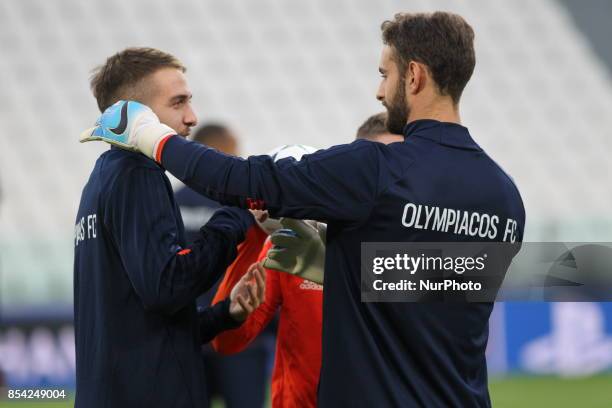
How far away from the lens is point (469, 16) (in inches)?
413

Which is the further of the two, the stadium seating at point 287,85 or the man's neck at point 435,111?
the stadium seating at point 287,85

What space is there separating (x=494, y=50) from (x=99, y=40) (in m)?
4.51

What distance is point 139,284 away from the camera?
211 centimetres

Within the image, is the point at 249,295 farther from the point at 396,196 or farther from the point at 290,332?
the point at 396,196

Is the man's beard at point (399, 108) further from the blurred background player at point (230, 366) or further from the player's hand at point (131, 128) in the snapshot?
the blurred background player at point (230, 366)

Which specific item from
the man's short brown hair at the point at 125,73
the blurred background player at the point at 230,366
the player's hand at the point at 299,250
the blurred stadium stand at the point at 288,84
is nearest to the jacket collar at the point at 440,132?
the player's hand at the point at 299,250

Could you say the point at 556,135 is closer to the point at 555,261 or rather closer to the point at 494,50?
the point at 494,50

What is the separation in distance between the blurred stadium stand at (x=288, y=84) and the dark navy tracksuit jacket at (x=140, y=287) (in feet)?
21.4

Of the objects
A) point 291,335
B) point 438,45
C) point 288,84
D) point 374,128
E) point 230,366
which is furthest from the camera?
point 288,84

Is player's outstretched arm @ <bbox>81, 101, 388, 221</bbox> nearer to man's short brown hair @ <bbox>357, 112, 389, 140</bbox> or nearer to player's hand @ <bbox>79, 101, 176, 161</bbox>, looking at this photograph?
player's hand @ <bbox>79, 101, 176, 161</bbox>

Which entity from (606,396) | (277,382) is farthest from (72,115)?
(277,382)

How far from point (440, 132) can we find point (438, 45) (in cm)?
20

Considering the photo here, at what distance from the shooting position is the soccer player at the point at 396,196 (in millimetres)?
2000

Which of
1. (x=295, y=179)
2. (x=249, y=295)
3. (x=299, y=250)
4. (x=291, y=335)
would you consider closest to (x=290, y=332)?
(x=291, y=335)
